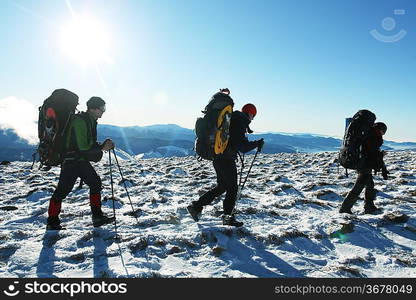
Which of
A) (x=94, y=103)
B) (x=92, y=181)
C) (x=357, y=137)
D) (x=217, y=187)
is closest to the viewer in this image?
(x=94, y=103)

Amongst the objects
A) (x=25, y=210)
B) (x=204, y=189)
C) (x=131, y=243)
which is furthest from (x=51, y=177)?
(x=131, y=243)

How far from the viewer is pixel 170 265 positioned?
17.4 ft

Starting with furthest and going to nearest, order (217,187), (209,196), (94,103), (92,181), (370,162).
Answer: (370,162), (209,196), (217,187), (92,181), (94,103)

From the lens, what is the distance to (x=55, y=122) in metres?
6.31

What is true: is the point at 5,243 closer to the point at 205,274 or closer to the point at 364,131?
the point at 205,274

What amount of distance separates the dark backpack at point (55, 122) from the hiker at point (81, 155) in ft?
0.47

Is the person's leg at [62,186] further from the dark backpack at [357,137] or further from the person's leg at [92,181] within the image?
the dark backpack at [357,137]

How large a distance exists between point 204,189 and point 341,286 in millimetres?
7182

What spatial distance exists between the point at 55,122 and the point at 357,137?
22.4 feet

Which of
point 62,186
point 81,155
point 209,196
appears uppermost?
point 81,155

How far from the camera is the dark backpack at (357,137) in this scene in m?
7.36

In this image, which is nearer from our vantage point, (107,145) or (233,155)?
(107,145)

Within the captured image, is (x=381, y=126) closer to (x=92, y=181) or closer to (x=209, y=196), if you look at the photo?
(x=209, y=196)

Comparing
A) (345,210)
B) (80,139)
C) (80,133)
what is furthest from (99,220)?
(345,210)
